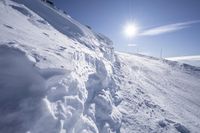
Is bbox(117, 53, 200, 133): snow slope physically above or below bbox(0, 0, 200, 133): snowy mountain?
below

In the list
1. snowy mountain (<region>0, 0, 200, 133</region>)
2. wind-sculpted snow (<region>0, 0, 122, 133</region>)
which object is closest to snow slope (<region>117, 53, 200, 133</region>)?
snowy mountain (<region>0, 0, 200, 133</region>)

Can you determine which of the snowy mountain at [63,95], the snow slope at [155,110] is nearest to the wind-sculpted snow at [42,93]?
the snowy mountain at [63,95]

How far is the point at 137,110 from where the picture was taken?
657 inches

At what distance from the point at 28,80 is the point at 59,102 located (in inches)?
70.2

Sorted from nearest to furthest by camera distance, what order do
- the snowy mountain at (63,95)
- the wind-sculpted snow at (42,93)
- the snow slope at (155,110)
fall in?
1. the wind-sculpted snow at (42,93)
2. the snowy mountain at (63,95)
3. the snow slope at (155,110)

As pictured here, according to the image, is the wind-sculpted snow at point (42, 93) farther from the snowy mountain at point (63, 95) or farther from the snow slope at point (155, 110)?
the snow slope at point (155, 110)

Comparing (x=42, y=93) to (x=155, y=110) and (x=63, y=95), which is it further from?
(x=155, y=110)

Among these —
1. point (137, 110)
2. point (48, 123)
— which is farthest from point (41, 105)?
point (137, 110)

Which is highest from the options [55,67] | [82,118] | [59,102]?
[55,67]

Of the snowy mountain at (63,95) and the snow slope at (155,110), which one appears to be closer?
the snowy mountain at (63,95)

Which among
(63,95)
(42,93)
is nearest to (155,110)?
(63,95)

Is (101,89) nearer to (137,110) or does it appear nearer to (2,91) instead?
(137,110)

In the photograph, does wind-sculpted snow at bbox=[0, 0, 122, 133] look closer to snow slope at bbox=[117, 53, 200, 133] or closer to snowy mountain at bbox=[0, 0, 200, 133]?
snowy mountain at bbox=[0, 0, 200, 133]

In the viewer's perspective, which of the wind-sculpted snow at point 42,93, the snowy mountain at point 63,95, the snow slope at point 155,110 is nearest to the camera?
the wind-sculpted snow at point 42,93
